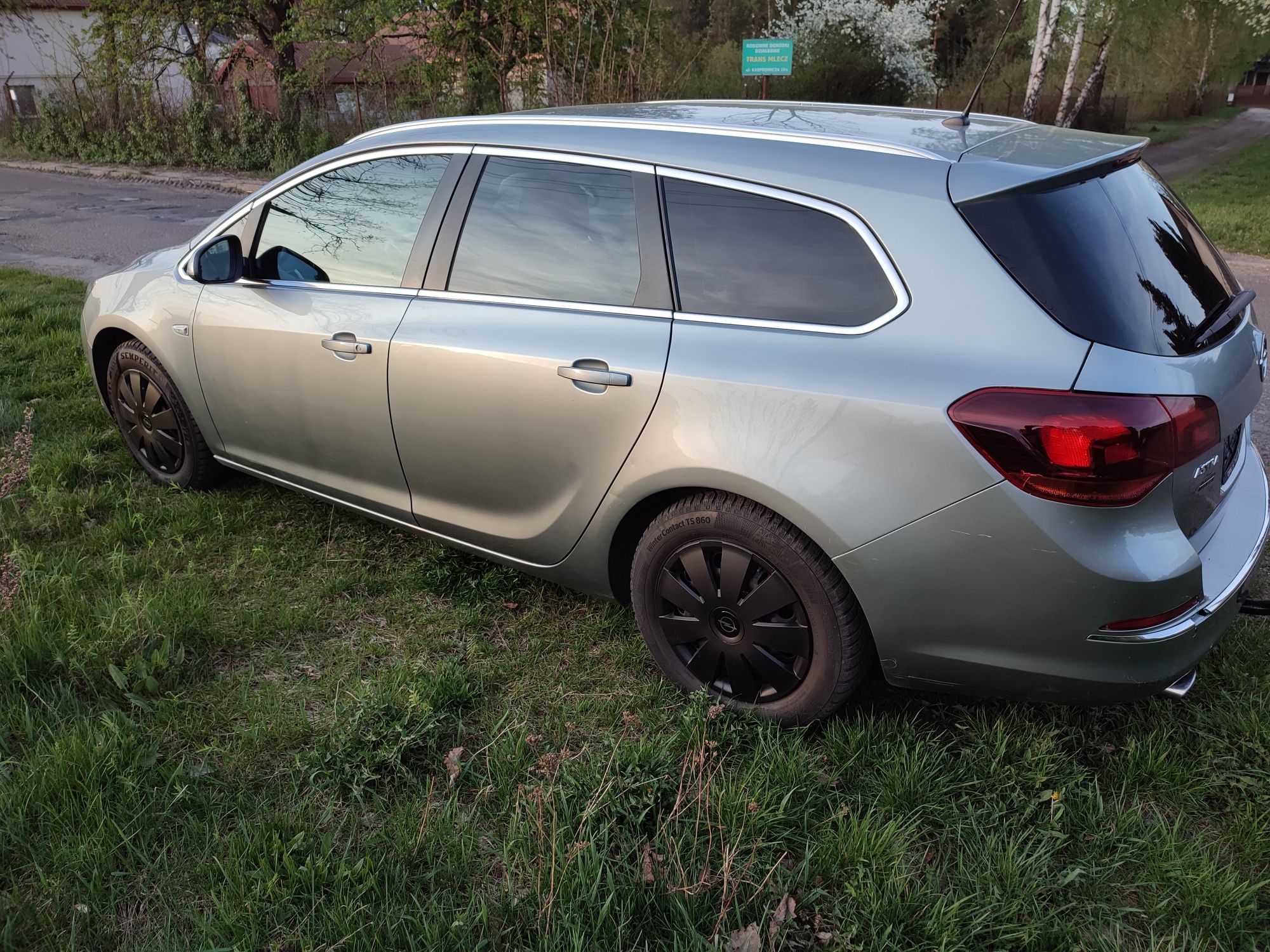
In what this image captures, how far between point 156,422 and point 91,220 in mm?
10922

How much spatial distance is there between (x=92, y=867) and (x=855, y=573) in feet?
6.41

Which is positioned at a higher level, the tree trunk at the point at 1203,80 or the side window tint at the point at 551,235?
the tree trunk at the point at 1203,80

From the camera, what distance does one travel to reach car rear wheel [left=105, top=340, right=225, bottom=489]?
4141mm

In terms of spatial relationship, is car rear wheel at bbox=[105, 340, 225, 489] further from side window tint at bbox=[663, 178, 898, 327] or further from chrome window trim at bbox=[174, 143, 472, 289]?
side window tint at bbox=[663, 178, 898, 327]

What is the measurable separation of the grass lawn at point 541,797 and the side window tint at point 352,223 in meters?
1.24

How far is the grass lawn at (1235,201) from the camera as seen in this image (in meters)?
11.3

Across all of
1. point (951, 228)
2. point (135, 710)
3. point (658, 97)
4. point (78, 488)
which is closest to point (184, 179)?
point (658, 97)

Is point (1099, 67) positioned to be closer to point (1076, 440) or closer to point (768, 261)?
point (768, 261)

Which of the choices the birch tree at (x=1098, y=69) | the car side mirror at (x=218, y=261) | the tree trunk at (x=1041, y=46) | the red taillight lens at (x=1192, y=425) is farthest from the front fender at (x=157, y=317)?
the birch tree at (x=1098, y=69)

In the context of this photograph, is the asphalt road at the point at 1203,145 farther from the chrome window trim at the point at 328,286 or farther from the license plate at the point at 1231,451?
the chrome window trim at the point at 328,286

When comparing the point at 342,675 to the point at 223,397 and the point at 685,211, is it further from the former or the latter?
the point at 685,211

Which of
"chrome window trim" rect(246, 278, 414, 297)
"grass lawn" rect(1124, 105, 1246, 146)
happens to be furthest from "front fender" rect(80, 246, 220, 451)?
"grass lawn" rect(1124, 105, 1246, 146)

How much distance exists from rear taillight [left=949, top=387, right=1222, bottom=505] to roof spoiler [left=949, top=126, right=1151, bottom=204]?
0.54 meters

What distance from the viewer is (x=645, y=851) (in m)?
2.17
